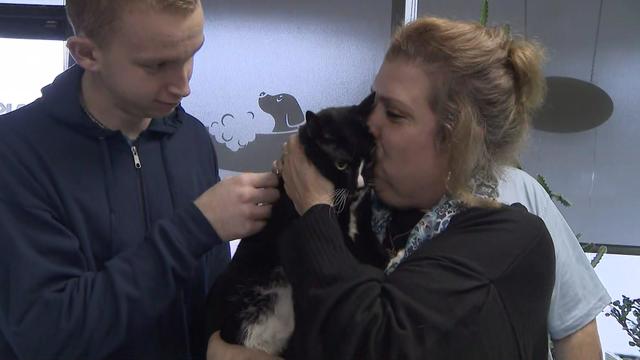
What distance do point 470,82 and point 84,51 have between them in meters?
0.67

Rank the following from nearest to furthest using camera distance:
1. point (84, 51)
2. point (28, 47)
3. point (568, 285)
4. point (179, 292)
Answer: point (84, 51)
point (179, 292)
point (568, 285)
point (28, 47)

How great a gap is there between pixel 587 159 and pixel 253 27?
171 cm

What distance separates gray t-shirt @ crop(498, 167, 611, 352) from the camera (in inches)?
48.9

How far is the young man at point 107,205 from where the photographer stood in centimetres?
86

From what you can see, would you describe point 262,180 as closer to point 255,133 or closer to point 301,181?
point 301,181

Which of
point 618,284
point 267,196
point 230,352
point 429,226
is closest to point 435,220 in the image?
point 429,226

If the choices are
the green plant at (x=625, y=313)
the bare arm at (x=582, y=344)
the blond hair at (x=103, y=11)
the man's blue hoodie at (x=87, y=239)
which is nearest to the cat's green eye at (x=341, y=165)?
the man's blue hoodie at (x=87, y=239)

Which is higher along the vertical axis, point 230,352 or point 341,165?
point 341,165

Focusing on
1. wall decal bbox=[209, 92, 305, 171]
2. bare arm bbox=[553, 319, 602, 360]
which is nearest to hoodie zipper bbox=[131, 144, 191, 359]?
bare arm bbox=[553, 319, 602, 360]

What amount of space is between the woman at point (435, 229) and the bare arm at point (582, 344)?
0.38m

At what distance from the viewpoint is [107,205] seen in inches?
38.3

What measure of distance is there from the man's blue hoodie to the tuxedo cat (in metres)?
0.09

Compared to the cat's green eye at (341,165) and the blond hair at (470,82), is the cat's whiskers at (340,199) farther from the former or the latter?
the blond hair at (470,82)

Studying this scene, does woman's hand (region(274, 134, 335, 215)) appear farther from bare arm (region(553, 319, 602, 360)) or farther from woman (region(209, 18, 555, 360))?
bare arm (region(553, 319, 602, 360))
